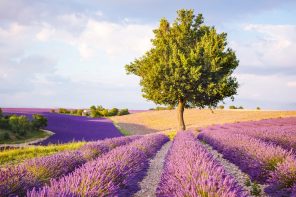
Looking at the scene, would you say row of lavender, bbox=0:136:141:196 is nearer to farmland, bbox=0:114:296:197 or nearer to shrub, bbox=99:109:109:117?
farmland, bbox=0:114:296:197

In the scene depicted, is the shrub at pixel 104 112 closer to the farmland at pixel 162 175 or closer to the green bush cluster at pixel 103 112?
the green bush cluster at pixel 103 112

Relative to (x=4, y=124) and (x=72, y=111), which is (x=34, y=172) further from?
(x=72, y=111)

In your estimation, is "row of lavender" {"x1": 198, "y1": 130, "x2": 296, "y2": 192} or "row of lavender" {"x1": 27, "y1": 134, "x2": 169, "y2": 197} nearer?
"row of lavender" {"x1": 27, "y1": 134, "x2": 169, "y2": 197}

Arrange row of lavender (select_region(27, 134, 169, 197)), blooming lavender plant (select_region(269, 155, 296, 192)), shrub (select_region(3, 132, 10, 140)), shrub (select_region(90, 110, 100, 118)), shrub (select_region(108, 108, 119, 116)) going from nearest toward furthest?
row of lavender (select_region(27, 134, 169, 197)) → blooming lavender plant (select_region(269, 155, 296, 192)) → shrub (select_region(3, 132, 10, 140)) → shrub (select_region(90, 110, 100, 118)) → shrub (select_region(108, 108, 119, 116))

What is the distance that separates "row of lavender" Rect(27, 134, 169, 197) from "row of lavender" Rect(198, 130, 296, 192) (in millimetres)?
2363

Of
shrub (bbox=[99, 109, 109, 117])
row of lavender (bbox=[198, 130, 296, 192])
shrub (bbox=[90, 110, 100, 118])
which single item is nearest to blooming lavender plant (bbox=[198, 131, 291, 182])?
row of lavender (bbox=[198, 130, 296, 192])

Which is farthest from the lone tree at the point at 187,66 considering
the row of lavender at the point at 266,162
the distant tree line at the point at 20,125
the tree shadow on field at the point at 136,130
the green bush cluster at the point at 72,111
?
the green bush cluster at the point at 72,111

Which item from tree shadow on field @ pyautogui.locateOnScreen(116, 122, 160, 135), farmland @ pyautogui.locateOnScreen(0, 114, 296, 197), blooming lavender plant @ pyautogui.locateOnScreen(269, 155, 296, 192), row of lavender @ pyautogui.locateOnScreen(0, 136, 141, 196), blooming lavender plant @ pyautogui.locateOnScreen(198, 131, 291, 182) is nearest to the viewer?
farmland @ pyautogui.locateOnScreen(0, 114, 296, 197)

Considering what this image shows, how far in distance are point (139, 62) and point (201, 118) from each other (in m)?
15.5

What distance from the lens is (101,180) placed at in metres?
4.87

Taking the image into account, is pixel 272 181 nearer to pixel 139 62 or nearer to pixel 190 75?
pixel 190 75

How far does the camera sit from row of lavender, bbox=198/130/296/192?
21.0 ft

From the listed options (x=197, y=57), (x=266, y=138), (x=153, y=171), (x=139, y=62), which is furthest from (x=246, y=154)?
(x=139, y=62)

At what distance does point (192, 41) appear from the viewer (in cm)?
2772
